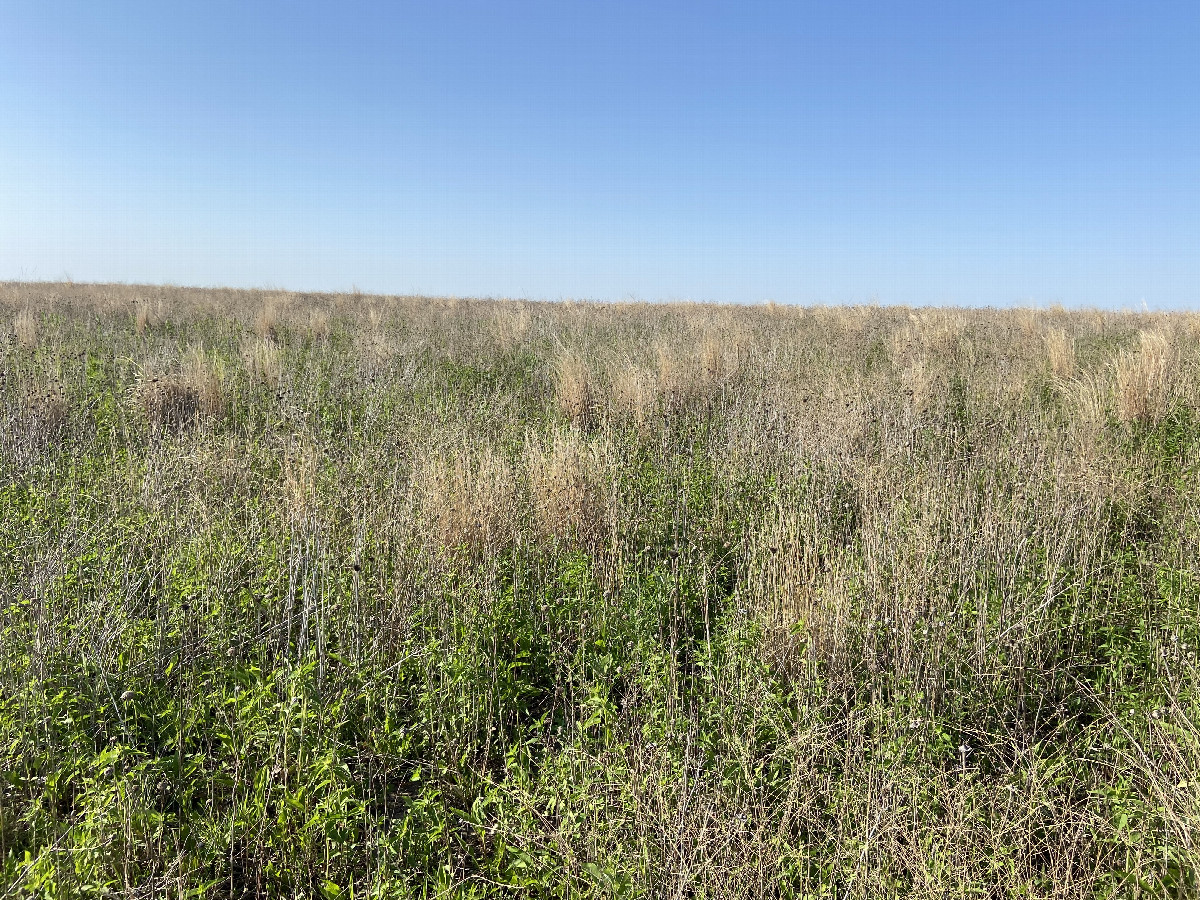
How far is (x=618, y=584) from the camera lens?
330 cm

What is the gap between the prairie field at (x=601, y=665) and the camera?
1.84 meters

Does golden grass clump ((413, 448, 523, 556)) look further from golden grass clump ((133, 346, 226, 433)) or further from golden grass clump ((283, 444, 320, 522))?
golden grass clump ((133, 346, 226, 433))

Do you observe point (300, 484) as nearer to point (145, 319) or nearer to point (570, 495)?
point (570, 495)

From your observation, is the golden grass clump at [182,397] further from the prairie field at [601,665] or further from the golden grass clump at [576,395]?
the golden grass clump at [576,395]

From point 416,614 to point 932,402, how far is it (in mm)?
5524

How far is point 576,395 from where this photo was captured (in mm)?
6594

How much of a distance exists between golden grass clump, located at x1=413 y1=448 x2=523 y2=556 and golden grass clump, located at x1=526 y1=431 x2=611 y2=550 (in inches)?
7.1

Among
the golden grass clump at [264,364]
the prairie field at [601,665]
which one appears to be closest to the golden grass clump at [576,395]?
the prairie field at [601,665]

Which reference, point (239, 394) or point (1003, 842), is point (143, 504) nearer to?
point (239, 394)

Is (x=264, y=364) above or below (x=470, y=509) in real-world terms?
above

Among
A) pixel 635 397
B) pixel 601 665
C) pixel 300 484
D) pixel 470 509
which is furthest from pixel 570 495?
pixel 635 397

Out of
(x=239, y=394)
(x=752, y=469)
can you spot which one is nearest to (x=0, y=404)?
(x=239, y=394)

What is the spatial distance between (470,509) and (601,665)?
130 cm

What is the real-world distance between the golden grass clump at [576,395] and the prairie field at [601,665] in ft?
4.30
